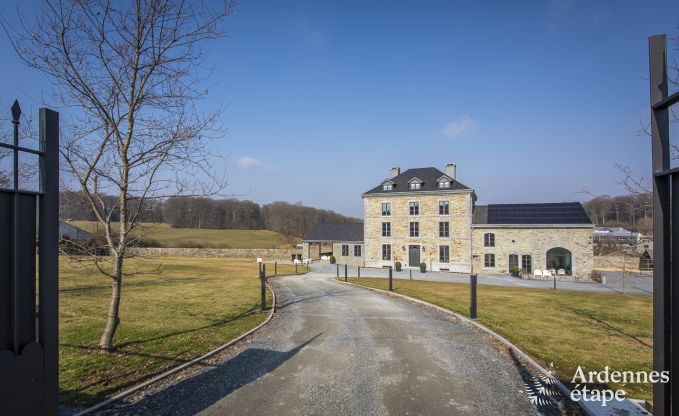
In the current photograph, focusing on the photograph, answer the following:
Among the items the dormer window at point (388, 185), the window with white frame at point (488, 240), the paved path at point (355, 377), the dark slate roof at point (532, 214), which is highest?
the dormer window at point (388, 185)

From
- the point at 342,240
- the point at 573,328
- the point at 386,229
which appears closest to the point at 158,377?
the point at 573,328

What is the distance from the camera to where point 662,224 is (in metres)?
2.67

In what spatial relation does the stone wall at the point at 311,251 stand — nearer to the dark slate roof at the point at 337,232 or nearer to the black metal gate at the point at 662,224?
the dark slate roof at the point at 337,232

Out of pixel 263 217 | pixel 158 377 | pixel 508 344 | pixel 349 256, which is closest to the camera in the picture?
pixel 158 377

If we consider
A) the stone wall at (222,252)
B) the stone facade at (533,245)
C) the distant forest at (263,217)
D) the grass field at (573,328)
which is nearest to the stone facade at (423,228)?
the stone facade at (533,245)

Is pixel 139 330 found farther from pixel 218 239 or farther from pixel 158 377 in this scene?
pixel 218 239

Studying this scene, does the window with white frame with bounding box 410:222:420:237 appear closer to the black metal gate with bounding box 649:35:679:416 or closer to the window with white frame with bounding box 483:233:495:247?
the window with white frame with bounding box 483:233:495:247

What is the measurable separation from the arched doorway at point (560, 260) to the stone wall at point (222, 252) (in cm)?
3376

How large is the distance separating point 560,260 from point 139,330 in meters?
33.6

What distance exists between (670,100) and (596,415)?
468cm

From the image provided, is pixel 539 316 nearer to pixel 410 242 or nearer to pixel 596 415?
pixel 596 415

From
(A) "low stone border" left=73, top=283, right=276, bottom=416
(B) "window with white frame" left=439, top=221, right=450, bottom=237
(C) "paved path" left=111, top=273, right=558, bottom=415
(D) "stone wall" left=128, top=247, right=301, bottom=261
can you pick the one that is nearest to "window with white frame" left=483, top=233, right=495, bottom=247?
(B) "window with white frame" left=439, top=221, right=450, bottom=237

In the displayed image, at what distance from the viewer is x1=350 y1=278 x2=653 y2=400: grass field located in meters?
7.59

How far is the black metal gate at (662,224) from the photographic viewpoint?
2592 mm
